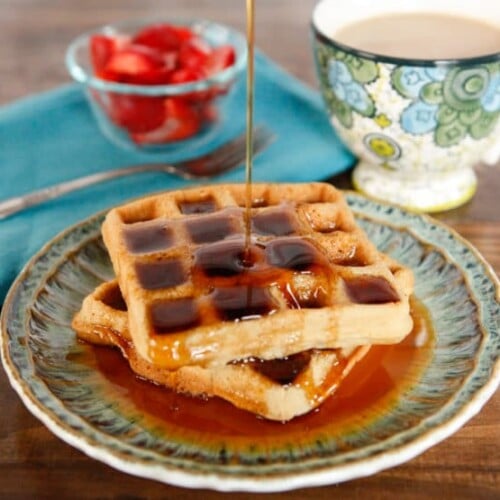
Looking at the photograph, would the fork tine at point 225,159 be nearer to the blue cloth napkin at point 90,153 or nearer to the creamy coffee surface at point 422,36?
the blue cloth napkin at point 90,153

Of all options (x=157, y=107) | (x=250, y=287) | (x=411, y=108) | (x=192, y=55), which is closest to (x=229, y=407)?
(x=250, y=287)

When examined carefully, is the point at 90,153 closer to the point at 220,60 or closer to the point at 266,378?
the point at 220,60

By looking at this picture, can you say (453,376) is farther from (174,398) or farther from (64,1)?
(64,1)

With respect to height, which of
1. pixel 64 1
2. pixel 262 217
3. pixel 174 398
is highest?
pixel 262 217

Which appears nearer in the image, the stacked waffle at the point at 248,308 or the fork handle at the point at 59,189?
the stacked waffle at the point at 248,308

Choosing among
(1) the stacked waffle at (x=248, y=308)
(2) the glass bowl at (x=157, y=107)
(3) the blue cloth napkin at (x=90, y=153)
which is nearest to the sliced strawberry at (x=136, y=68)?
(2) the glass bowl at (x=157, y=107)

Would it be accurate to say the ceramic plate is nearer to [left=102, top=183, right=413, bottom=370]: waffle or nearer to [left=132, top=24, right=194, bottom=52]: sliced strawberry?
[left=102, top=183, right=413, bottom=370]: waffle

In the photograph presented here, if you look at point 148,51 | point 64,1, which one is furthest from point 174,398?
point 64,1
